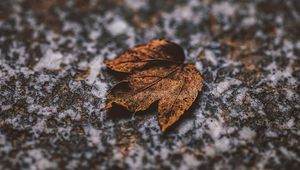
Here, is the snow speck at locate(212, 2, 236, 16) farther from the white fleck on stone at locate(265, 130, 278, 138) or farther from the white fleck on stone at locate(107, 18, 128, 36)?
the white fleck on stone at locate(265, 130, 278, 138)

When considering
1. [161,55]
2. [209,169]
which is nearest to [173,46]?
[161,55]

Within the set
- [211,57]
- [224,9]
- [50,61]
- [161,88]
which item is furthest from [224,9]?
[50,61]

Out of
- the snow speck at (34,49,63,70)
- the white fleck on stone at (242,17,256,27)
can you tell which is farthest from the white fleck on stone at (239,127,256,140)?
the snow speck at (34,49,63,70)

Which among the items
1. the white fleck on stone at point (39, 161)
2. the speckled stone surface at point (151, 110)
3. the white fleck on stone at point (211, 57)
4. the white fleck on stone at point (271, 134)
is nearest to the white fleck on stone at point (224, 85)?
the speckled stone surface at point (151, 110)

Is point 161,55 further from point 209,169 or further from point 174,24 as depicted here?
point 209,169

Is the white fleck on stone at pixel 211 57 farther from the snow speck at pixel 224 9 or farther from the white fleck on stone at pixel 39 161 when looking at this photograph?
the white fleck on stone at pixel 39 161

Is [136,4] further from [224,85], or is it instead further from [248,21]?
[224,85]

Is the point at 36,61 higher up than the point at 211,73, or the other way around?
the point at 36,61
